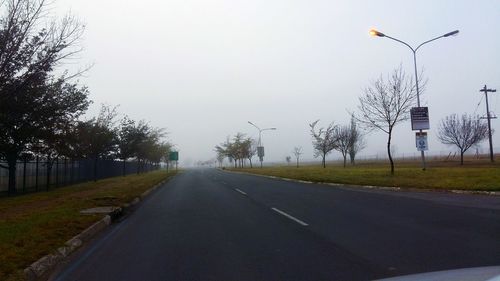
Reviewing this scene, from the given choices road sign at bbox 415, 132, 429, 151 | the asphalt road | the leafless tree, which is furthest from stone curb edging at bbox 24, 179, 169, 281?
the leafless tree

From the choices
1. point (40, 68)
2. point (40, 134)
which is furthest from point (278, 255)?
point (40, 134)

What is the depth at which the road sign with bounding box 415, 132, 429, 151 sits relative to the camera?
96.9ft

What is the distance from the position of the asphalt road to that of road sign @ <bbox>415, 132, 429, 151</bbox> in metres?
13.9

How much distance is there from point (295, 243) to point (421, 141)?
22.3m

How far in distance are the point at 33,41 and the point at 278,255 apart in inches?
439

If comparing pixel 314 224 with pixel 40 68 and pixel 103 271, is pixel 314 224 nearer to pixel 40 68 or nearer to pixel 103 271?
pixel 103 271

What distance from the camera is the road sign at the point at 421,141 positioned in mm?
29547

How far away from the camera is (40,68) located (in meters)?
15.6

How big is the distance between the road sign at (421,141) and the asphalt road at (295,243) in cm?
1390

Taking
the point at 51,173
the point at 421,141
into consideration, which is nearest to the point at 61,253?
the point at 421,141

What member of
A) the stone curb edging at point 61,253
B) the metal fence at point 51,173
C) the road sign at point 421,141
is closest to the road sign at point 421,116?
the road sign at point 421,141

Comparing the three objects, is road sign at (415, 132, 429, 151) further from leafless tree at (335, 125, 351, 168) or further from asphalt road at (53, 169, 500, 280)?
leafless tree at (335, 125, 351, 168)

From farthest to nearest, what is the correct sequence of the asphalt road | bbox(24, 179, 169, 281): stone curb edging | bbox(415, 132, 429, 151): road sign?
bbox(415, 132, 429, 151): road sign < bbox(24, 179, 169, 281): stone curb edging < the asphalt road

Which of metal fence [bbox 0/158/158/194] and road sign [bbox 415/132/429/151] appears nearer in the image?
metal fence [bbox 0/158/158/194]
